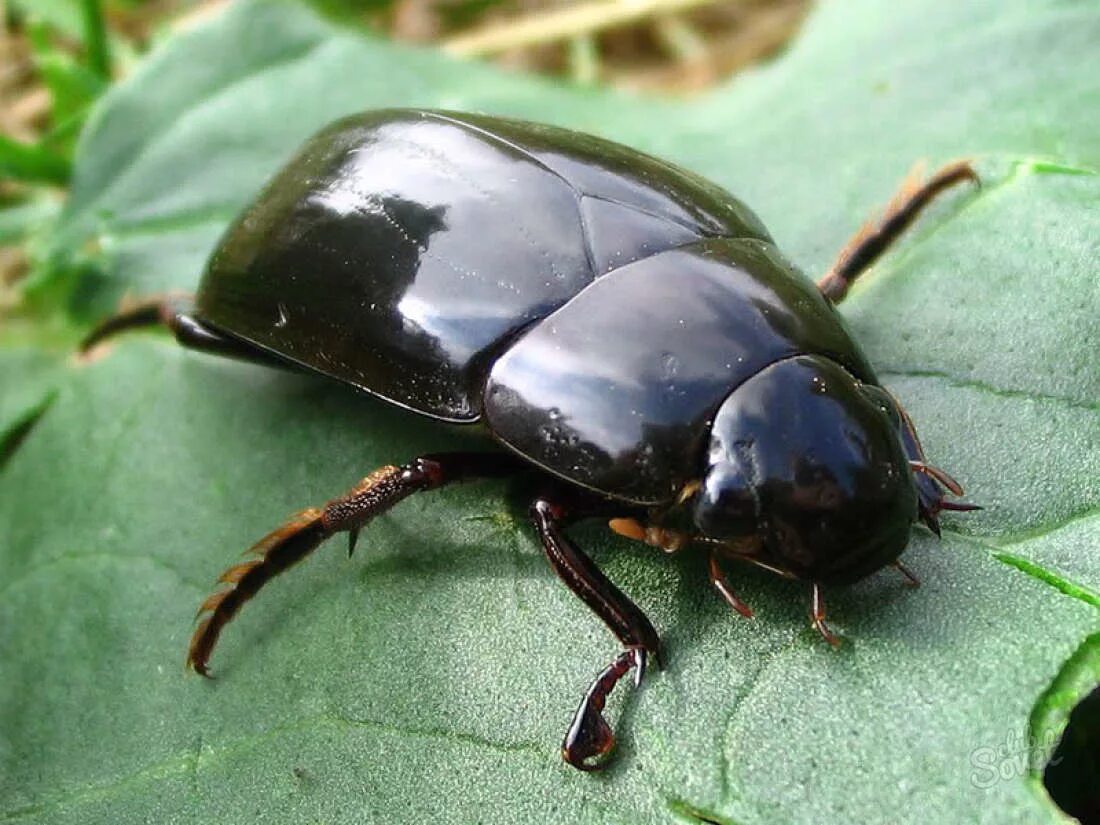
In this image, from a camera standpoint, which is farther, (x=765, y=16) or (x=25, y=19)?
(x=765, y=16)

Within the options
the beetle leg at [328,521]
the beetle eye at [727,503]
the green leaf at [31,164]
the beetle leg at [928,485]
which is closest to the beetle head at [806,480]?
the beetle eye at [727,503]

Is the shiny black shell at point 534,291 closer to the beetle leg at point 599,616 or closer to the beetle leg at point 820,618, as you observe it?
the beetle leg at point 599,616

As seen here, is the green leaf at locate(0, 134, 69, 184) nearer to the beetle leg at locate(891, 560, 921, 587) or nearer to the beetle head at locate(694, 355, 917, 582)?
the beetle head at locate(694, 355, 917, 582)

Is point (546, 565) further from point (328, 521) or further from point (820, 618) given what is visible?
point (820, 618)

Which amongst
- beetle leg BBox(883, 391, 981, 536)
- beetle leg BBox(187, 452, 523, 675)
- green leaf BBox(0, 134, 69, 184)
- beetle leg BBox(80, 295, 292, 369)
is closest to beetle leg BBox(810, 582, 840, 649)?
beetle leg BBox(883, 391, 981, 536)

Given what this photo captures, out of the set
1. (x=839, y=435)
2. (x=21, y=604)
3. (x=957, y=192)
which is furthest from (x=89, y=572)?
(x=957, y=192)

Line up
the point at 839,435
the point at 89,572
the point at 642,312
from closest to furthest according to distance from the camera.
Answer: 1. the point at 839,435
2. the point at 642,312
3. the point at 89,572

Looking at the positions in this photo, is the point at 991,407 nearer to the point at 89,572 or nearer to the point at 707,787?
the point at 707,787

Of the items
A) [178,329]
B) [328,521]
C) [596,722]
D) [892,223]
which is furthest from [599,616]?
[178,329]
